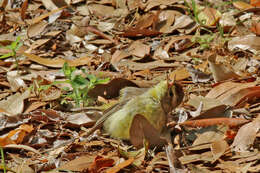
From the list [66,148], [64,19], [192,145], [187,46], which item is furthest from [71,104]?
[64,19]

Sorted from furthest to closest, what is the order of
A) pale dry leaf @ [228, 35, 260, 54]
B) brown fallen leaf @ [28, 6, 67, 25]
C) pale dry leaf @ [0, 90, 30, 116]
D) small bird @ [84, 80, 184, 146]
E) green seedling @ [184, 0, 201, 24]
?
brown fallen leaf @ [28, 6, 67, 25] < green seedling @ [184, 0, 201, 24] < pale dry leaf @ [228, 35, 260, 54] < pale dry leaf @ [0, 90, 30, 116] < small bird @ [84, 80, 184, 146]

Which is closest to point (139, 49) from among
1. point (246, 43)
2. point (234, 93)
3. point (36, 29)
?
point (246, 43)

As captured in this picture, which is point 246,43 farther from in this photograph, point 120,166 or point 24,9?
point 24,9

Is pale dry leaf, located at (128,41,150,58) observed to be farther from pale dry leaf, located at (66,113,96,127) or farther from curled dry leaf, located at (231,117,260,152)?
curled dry leaf, located at (231,117,260,152)

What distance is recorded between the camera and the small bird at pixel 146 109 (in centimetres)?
256

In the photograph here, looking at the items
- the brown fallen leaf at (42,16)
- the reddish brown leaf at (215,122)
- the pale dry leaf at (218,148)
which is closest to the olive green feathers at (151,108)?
the reddish brown leaf at (215,122)

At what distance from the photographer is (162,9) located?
14.0ft

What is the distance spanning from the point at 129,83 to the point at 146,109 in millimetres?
614

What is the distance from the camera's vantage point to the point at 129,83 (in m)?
3.15

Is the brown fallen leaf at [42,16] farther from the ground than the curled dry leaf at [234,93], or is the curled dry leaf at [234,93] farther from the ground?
the brown fallen leaf at [42,16]

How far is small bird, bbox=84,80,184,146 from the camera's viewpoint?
101 inches

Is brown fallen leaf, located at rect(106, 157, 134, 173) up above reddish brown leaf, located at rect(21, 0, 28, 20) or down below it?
below

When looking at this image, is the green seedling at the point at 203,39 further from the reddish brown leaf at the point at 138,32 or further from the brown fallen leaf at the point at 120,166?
the brown fallen leaf at the point at 120,166

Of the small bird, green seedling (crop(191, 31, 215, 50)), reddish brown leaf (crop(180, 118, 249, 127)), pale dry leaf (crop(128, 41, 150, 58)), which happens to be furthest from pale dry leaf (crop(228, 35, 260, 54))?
the small bird
